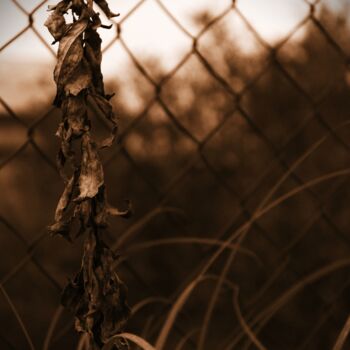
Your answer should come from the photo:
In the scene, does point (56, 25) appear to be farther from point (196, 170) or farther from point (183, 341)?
point (196, 170)

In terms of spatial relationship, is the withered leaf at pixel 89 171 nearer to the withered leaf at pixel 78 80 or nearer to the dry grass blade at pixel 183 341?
the withered leaf at pixel 78 80

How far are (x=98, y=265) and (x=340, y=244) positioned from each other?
1415mm

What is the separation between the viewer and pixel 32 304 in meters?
1.77

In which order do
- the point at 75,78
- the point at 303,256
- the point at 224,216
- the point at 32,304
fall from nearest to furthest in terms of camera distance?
the point at 75,78 < the point at 303,256 < the point at 32,304 < the point at 224,216

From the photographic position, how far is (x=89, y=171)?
1.01ft

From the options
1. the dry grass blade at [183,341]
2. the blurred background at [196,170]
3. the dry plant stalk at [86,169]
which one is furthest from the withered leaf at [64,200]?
the blurred background at [196,170]

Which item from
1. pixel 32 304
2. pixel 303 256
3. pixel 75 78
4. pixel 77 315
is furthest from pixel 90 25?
pixel 32 304

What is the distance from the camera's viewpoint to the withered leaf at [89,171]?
0.30 m

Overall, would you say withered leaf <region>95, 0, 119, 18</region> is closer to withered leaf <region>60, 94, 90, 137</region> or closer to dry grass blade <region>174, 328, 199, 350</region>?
withered leaf <region>60, 94, 90, 137</region>

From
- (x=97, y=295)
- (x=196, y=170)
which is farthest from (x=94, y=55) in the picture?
(x=196, y=170)

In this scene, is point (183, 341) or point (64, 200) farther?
point (183, 341)

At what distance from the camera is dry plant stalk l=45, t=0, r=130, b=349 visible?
0.99 ft

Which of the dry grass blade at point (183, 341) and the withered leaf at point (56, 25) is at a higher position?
the withered leaf at point (56, 25)

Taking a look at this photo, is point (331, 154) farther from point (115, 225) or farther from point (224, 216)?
point (115, 225)
